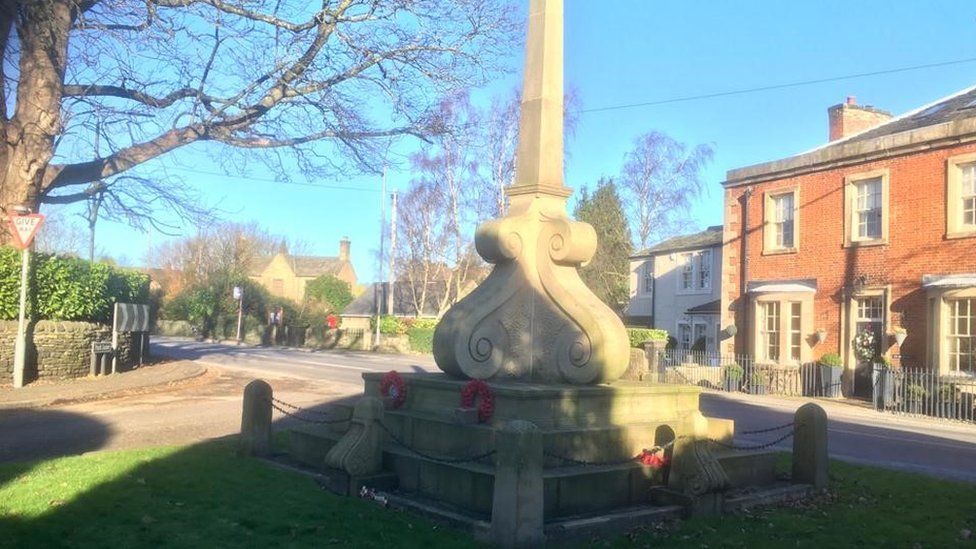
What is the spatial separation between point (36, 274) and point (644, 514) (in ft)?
56.8

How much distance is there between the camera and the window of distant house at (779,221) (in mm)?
27391

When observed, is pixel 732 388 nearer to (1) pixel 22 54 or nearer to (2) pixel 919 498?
(2) pixel 919 498

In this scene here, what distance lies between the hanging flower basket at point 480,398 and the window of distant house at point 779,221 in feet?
70.7

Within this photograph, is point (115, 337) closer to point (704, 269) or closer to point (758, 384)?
point (758, 384)

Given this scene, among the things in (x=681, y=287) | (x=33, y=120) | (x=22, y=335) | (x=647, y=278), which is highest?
(x=33, y=120)

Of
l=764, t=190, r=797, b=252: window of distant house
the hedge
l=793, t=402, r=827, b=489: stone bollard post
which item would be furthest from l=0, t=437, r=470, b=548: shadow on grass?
l=764, t=190, r=797, b=252: window of distant house

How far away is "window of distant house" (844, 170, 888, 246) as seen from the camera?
23969 mm

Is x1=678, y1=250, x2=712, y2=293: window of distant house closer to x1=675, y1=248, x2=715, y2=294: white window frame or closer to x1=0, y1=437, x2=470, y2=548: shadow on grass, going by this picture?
x1=675, y1=248, x2=715, y2=294: white window frame

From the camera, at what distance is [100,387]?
62.6 ft

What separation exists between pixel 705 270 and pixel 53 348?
27.0m

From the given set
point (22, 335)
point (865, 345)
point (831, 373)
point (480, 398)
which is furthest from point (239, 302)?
point (480, 398)

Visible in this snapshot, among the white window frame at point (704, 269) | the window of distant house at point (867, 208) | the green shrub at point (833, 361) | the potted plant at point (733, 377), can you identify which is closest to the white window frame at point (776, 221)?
the window of distant house at point (867, 208)

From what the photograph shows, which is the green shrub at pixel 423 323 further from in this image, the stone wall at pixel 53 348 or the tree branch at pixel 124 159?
the tree branch at pixel 124 159

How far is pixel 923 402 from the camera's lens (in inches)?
824
